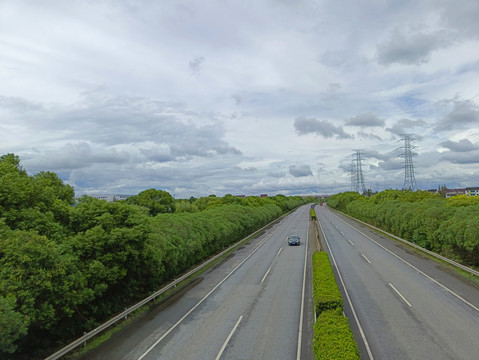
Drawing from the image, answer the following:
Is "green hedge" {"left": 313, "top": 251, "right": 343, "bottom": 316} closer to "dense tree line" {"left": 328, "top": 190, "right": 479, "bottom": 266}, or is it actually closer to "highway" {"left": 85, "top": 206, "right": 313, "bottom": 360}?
"highway" {"left": 85, "top": 206, "right": 313, "bottom": 360}

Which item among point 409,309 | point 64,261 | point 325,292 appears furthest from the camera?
point 409,309

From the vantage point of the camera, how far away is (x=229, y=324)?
1522 cm

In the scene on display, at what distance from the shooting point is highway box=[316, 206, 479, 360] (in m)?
12.1

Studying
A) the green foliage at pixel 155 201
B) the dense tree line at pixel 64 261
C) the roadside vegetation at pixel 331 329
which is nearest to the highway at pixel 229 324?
the roadside vegetation at pixel 331 329

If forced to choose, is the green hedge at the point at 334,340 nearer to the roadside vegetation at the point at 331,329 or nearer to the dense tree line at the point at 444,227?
the roadside vegetation at the point at 331,329

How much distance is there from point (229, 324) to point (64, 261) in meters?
8.09

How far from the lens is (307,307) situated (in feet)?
56.5

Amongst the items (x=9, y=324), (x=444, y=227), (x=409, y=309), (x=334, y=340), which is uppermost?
(x=444, y=227)

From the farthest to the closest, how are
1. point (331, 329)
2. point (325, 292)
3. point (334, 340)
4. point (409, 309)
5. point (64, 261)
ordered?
point (409, 309) → point (325, 292) → point (64, 261) → point (331, 329) → point (334, 340)

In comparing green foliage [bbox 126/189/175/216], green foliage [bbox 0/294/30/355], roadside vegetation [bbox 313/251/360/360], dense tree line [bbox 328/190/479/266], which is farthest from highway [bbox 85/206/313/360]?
green foliage [bbox 126/189/175/216]

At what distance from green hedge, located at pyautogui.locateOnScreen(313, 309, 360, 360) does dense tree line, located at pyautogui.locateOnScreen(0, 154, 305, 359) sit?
946cm

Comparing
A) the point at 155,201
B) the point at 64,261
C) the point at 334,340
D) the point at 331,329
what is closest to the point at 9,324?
the point at 64,261

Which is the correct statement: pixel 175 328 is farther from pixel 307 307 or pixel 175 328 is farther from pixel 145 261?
pixel 307 307

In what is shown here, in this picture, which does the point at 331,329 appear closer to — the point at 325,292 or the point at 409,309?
the point at 325,292
